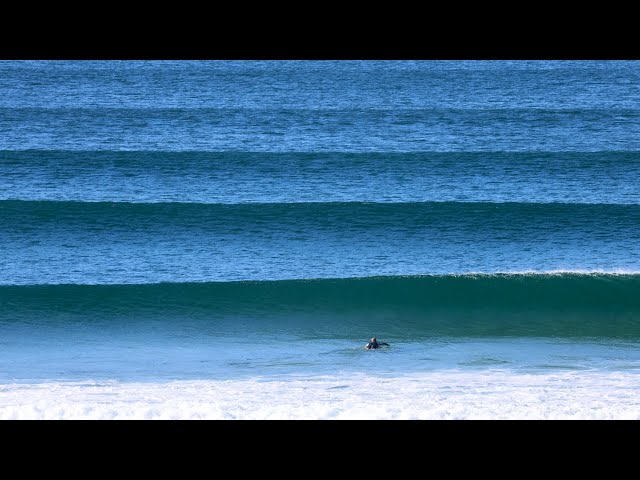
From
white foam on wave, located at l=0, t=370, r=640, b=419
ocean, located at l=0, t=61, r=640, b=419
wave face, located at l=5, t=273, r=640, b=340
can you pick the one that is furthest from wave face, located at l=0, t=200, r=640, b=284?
white foam on wave, located at l=0, t=370, r=640, b=419

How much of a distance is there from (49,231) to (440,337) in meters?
10.8

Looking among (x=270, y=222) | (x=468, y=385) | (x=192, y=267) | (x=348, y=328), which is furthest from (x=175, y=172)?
(x=468, y=385)

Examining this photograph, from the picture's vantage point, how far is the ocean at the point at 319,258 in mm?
14586

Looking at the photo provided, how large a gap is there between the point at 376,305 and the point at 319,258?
9.15ft

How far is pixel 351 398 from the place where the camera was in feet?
45.9

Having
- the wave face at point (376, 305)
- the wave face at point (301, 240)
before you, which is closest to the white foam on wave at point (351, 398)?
the wave face at point (376, 305)

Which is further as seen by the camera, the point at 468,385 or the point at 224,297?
the point at 224,297

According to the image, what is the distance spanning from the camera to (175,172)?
28.0m

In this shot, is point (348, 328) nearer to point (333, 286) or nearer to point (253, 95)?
point (333, 286)

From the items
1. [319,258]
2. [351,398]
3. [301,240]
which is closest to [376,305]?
[319,258]

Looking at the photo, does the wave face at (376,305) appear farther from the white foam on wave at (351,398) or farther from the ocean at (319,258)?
the white foam on wave at (351,398)

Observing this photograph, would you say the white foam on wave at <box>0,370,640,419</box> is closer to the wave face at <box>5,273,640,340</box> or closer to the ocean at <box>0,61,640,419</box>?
the ocean at <box>0,61,640,419</box>

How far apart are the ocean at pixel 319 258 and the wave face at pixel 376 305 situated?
0.05 m

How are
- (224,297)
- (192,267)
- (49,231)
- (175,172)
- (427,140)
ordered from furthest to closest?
(427,140) → (175,172) → (49,231) → (192,267) → (224,297)
